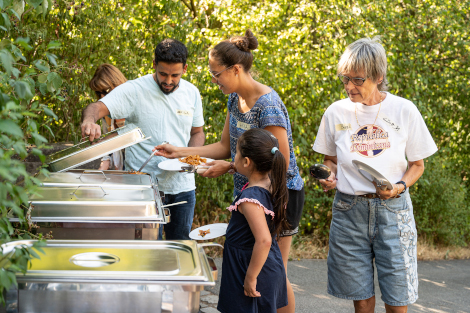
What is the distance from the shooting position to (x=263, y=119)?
2.41m

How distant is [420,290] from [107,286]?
3821mm

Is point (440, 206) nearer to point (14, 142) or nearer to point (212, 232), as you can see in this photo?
point (212, 232)

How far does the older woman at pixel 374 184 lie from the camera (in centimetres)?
228

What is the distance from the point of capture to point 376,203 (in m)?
2.30

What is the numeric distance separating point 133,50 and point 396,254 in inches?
135

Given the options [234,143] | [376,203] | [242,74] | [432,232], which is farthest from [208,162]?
[432,232]

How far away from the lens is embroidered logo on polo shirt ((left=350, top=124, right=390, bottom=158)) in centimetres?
232

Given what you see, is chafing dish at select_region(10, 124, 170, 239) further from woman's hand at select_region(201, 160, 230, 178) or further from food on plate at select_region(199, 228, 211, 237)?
woman's hand at select_region(201, 160, 230, 178)

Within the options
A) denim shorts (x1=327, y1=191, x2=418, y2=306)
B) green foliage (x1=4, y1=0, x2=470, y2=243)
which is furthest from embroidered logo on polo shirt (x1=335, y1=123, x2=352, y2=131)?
green foliage (x1=4, y1=0, x2=470, y2=243)

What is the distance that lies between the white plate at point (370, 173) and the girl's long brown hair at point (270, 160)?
355 millimetres

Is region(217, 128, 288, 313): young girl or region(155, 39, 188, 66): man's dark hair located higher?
region(155, 39, 188, 66): man's dark hair

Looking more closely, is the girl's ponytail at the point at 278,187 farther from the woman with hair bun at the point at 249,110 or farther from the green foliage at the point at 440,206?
the green foliage at the point at 440,206

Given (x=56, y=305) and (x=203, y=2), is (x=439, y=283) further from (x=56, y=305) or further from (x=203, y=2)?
(x=56, y=305)

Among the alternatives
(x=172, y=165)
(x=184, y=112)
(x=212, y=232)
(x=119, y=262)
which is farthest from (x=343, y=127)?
(x=119, y=262)
